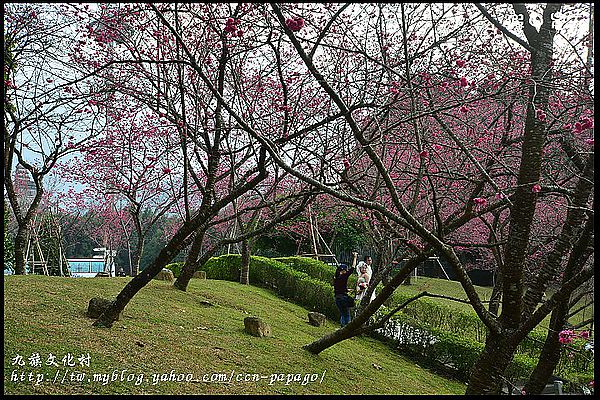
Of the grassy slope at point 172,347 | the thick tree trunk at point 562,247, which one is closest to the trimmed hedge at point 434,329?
the grassy slope at point 172,347

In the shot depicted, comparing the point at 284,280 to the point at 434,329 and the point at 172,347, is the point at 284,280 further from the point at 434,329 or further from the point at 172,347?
the point at 172,347

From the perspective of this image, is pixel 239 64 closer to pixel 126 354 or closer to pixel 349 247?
pixel 126 354

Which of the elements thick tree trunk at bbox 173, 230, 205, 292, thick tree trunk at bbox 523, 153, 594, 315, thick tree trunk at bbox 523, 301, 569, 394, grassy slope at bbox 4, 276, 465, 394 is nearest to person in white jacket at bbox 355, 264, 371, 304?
grassy slope at bbox 4, 276, 465, 394

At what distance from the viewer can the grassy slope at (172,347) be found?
375 cm

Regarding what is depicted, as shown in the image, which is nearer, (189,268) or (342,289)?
(189,268)

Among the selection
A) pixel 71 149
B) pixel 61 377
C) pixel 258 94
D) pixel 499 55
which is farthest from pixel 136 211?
pixel 499 55

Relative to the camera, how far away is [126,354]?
401cm

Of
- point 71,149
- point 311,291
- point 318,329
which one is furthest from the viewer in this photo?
point 311,291

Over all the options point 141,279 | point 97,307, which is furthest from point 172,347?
point 97,307

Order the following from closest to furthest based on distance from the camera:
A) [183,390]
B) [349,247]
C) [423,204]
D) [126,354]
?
[183,390] < [126,354] < [423,204] < [349,247]

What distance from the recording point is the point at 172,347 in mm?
4430

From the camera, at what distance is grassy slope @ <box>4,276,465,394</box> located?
3.75 metres

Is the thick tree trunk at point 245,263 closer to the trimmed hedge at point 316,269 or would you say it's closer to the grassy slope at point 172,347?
the trimmed hedge at point 316,269
